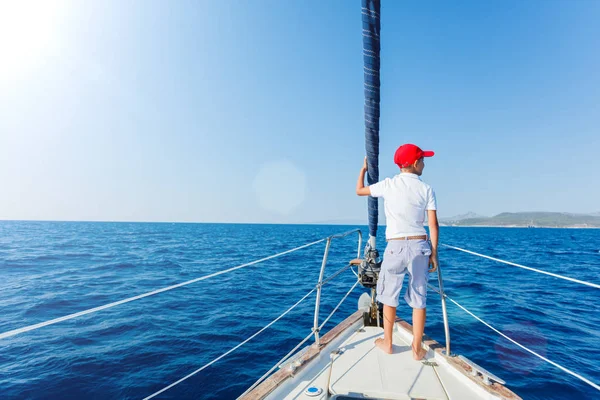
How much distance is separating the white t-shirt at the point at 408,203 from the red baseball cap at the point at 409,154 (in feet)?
0.35

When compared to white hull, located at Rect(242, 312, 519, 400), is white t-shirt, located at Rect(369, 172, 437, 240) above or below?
above

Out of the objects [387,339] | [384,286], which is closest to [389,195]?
[384,286]

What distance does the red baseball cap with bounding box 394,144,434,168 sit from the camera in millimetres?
2469

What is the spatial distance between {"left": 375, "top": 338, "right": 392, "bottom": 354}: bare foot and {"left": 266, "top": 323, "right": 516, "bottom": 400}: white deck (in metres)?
0.04

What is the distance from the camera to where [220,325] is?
19.4ft

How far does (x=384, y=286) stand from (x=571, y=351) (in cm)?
520

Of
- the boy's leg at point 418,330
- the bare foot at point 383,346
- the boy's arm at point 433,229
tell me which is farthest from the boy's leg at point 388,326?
the boy's arm at point 433,229

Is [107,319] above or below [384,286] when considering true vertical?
below

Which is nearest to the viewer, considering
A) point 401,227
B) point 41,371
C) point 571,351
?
point 401,227

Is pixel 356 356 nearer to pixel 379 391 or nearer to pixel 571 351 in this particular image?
pixel 379 391

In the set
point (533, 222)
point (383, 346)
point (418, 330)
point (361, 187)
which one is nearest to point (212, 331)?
point (383, 346)

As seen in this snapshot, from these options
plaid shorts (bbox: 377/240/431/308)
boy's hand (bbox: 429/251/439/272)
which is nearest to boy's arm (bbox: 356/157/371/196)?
plaid shorts (bbox: 377/240/431/308)

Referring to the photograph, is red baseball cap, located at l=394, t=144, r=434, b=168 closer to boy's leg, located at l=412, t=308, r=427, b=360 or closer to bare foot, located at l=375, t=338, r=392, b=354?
boy's leg, located at l=412, t=308, r=427, b=360

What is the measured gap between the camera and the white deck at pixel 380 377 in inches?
79.9
